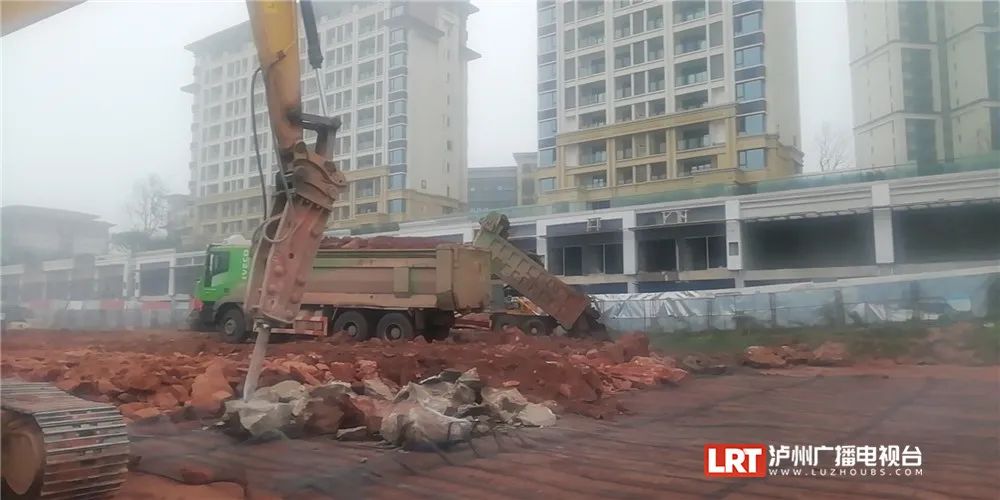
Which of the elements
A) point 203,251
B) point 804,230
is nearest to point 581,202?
point 804,230

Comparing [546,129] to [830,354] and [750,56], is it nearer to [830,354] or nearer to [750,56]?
[750,56]

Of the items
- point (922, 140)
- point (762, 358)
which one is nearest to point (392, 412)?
point (922, 140)

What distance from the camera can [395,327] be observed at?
6.05 meters

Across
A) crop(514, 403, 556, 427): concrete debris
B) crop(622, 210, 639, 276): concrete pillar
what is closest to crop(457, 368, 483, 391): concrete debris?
crop(514, 403, 556, 427): concrete debris

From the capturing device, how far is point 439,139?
3473mm

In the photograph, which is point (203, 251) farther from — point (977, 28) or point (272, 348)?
point (977, 28)

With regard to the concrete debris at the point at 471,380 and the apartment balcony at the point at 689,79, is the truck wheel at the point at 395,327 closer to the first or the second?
the concrete debris at the point at 471,380

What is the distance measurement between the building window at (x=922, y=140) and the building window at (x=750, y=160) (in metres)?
0.66

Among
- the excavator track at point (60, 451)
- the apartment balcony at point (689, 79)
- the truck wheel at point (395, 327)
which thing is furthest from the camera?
the truck wheel at point (395, 327)

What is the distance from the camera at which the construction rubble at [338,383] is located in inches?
121

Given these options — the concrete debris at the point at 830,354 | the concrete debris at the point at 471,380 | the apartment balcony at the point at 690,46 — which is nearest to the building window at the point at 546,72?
the apartment balcony at the point at 690,46

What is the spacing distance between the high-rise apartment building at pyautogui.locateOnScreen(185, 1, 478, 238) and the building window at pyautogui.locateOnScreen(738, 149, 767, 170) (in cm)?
143

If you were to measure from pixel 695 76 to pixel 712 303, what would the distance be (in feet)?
7.75

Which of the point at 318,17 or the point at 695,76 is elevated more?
the point at 318,17
